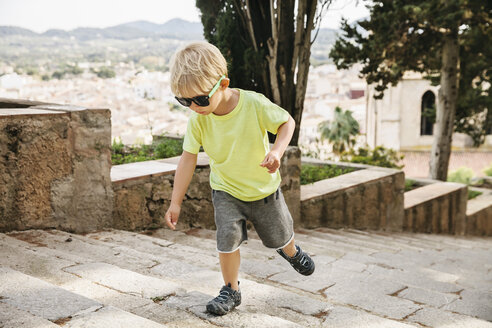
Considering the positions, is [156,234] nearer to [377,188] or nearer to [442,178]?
[377,188]

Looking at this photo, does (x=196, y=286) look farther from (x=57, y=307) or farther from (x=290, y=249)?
(x=57, y=307)

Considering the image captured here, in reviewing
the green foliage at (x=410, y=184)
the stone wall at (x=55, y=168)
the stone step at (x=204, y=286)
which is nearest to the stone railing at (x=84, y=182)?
the stone wall at (x=55, y=168)

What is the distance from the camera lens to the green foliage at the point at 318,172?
7.23 meters

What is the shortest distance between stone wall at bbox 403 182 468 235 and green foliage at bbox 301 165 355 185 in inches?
46.6

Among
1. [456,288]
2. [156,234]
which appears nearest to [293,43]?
[156,234]

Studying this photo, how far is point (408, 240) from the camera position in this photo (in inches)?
262

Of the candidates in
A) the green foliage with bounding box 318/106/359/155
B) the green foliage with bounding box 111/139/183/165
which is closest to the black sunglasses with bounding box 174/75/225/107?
the green foliage with bounding box 111/139/183/165

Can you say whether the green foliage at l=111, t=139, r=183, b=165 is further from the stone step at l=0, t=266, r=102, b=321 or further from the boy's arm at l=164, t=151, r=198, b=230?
the stone step at l=0, t=266, r=102, b=321

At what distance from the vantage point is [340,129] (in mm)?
33844

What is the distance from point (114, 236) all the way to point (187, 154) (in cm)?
164

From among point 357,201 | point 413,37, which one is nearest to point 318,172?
point 357,201

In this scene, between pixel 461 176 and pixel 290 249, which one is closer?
pixel 290 249

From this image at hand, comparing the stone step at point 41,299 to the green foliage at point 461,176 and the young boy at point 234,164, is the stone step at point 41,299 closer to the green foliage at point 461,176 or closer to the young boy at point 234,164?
the young boy at point 234,164

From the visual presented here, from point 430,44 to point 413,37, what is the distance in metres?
0.74
